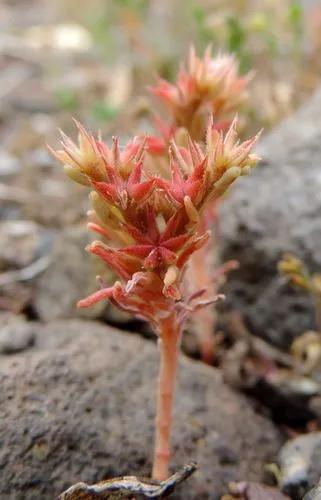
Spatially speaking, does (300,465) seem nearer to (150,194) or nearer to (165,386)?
(165,386)

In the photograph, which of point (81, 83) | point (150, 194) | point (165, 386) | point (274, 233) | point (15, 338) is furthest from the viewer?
point (81, 83)

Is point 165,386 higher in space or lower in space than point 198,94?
lower

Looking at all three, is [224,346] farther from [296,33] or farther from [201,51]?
[201,51]

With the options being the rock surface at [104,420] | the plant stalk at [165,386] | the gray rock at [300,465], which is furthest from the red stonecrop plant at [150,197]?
the gray rock at [300,465]

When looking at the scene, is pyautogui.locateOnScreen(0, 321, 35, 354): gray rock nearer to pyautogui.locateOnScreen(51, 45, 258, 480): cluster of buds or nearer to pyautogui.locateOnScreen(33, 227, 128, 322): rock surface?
pyautogui.locateOnScreen(33, 227, 128, 322): rock surface

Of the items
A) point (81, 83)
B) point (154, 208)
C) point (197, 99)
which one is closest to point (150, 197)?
point (154, 208)

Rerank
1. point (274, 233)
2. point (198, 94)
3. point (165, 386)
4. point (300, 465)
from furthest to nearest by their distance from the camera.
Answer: point (274, 233)
point (198, 94)
point (300, 465)
point (165, 386)

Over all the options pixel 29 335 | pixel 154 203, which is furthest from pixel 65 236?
pixel 154 203
